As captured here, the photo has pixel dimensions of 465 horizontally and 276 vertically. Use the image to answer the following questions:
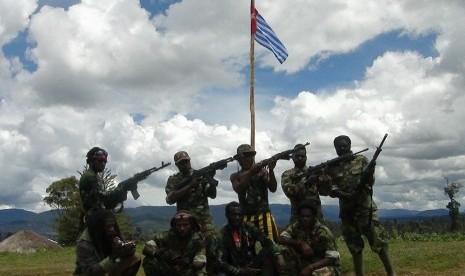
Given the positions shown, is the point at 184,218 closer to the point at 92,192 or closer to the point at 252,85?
the point at 92,192

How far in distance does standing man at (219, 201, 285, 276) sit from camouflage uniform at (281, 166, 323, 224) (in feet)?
2.15

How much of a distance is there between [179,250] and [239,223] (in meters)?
0.96

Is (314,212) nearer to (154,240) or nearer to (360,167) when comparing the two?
(360,167)

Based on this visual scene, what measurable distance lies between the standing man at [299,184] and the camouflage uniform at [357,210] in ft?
1.16

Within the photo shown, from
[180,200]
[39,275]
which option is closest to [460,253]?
[180,200]

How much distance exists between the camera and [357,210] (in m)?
8.67

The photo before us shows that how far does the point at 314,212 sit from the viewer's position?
7.88 meters

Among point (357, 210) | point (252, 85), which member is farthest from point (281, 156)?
point (252, 85)

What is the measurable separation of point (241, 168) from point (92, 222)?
2.76 metres

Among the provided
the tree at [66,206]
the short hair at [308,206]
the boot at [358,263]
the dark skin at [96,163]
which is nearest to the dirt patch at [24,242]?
the tree at [66,206]

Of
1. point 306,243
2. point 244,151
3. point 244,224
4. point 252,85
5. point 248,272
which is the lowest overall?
point 248,272

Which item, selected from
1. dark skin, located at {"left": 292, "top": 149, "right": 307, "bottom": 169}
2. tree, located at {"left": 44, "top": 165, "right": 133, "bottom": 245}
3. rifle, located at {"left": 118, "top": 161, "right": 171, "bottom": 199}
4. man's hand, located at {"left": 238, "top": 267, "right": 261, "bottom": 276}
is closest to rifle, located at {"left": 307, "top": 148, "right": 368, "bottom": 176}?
dark skin, located at {"left": 292, "top": 149, "right": 307, "bottom": 169}

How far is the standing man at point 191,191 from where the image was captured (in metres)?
8.70

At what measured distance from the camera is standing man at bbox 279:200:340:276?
7660 mm
